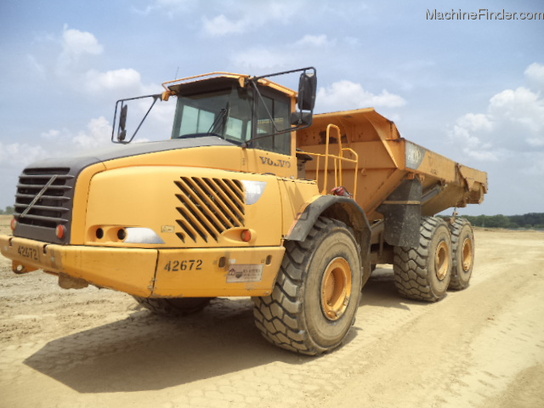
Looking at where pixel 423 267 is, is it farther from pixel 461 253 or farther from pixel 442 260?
pixel 461 253

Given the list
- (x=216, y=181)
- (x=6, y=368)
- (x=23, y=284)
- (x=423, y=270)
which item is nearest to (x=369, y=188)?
(x=423, y=270)

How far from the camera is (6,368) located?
11.9ft

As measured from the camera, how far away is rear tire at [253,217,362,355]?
3832 mm

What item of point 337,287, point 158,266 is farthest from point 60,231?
point 337,287

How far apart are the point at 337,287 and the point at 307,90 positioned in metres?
2.11

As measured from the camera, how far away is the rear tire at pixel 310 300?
3.83 metres

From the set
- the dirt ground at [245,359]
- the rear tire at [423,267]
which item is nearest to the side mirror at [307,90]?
the dirt ground at [245,359]

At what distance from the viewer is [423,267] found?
650cm

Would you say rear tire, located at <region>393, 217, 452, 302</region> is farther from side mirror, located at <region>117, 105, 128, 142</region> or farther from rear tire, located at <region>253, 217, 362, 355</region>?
side mirror, located at <region>117, 105, 128, 142</region>

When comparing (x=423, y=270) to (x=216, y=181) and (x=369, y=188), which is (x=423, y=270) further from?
(x=216, y=181)

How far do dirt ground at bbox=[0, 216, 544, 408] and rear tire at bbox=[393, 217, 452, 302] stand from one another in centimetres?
37

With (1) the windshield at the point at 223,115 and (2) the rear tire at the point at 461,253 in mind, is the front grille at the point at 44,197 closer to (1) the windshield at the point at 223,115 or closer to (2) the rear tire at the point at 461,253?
(1) the windshield at the point at 223,115

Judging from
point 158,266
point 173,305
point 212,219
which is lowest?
point 173,305

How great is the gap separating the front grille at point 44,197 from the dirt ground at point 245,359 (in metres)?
1.29
